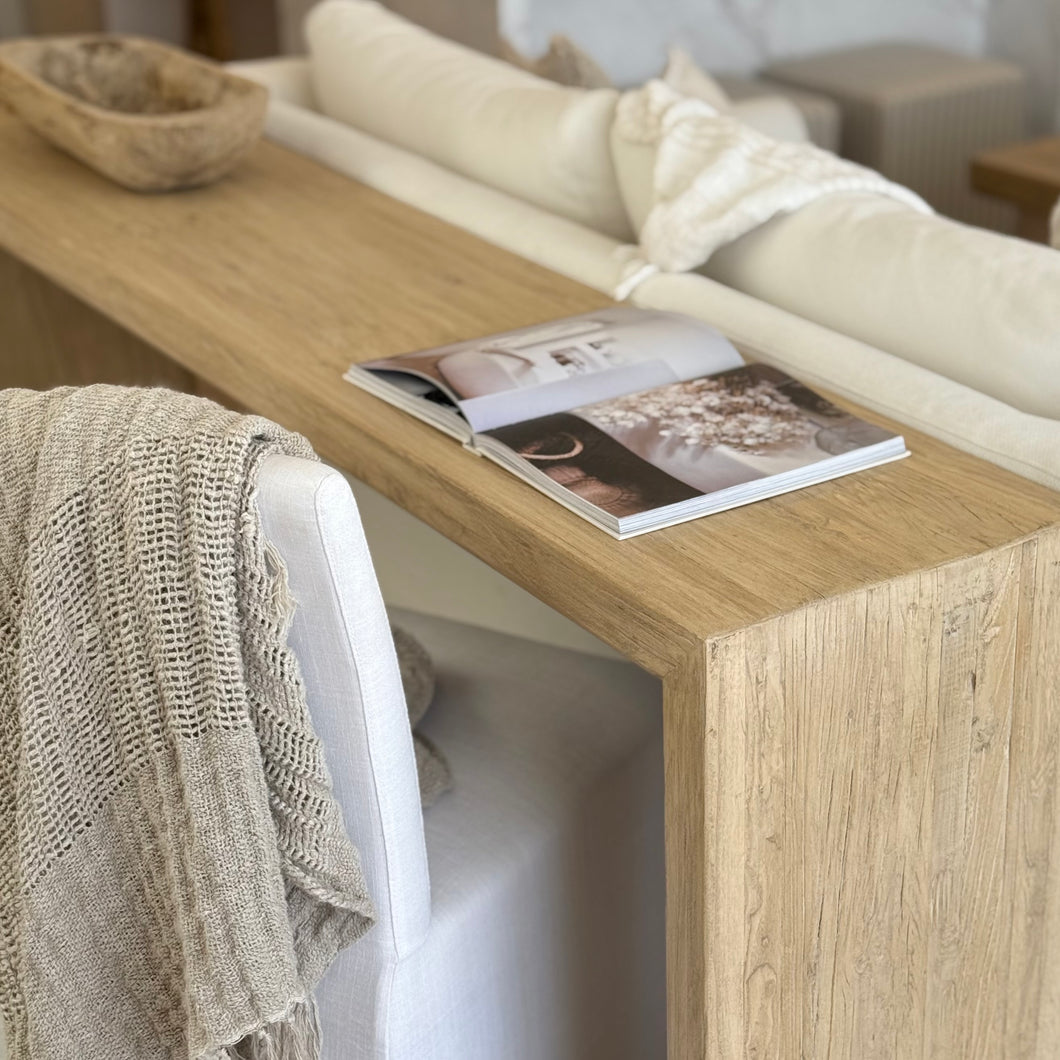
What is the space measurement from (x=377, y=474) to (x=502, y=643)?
27cm

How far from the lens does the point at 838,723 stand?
1037 mm

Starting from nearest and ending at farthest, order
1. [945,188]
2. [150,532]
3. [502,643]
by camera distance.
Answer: [150,532]
[502,643]
[945,188]

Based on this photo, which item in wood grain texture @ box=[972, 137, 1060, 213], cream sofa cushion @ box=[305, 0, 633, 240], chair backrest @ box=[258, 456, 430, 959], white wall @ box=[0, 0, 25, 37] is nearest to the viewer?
chair backrest @ box=[258, 456, 430, 959]

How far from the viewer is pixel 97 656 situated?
995 mm

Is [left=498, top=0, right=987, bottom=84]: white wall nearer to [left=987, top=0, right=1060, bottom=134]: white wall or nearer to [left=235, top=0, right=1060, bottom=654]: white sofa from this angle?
[left=987, top=0, right=1060, bottom=134]: white wall

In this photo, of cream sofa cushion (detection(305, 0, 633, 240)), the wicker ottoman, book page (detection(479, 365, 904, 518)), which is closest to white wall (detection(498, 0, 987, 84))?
the wicker ottoman

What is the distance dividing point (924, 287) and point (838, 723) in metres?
0.54

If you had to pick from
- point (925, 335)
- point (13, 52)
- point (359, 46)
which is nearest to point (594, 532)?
point (925, 335)

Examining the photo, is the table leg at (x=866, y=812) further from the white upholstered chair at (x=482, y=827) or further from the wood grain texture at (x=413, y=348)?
the white upholstered chair at (x=482, y=827)

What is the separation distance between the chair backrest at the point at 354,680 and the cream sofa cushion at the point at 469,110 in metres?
1.02

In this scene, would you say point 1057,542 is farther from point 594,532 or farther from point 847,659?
point 594,532

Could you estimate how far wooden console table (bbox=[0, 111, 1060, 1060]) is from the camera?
1.01 meters

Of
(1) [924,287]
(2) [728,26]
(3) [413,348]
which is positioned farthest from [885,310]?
(2) [728,26]

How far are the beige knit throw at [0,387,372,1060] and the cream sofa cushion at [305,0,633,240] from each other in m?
0.98
